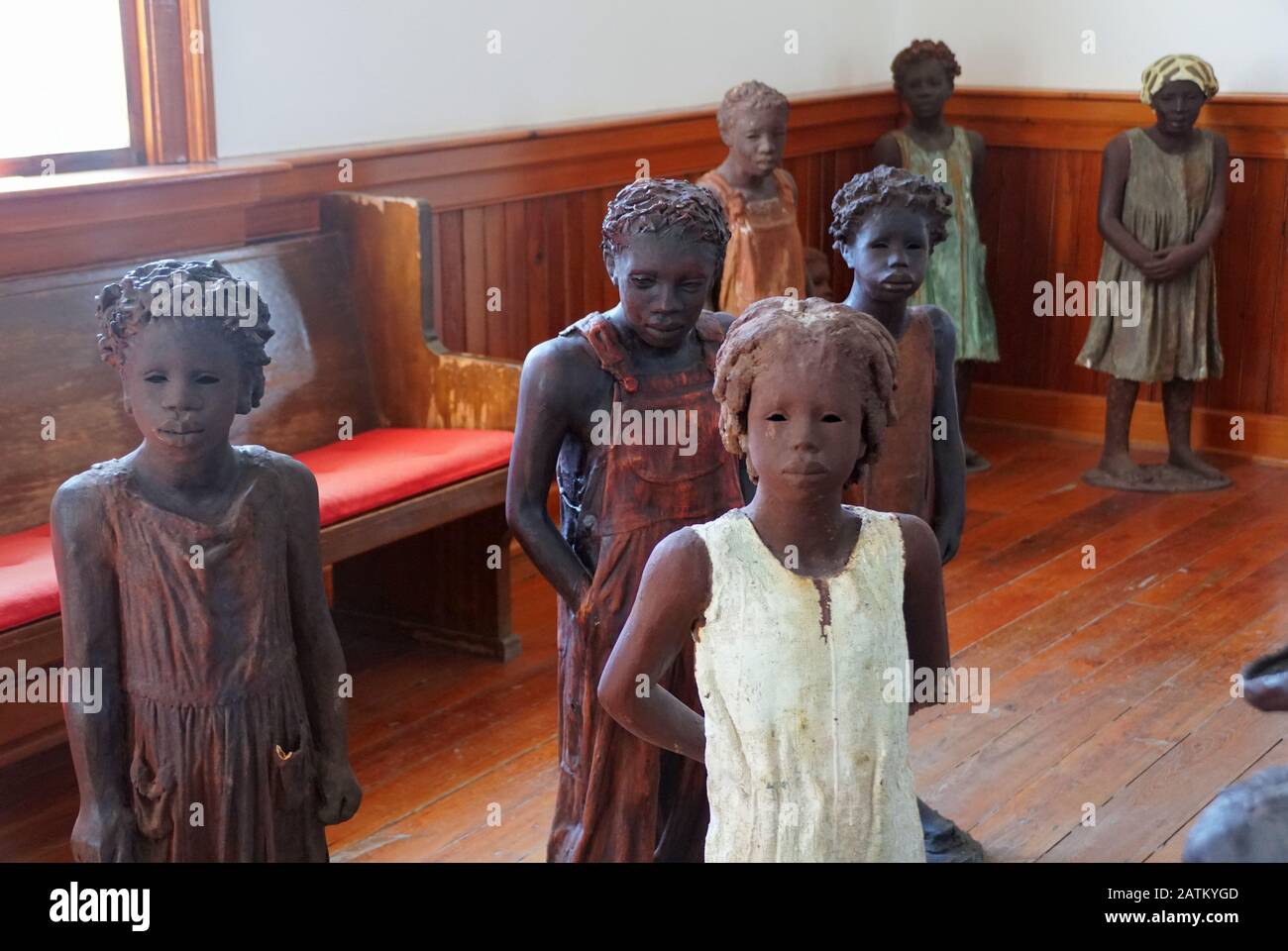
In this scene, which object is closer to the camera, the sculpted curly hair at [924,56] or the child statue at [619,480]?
the child statue at [619,480]

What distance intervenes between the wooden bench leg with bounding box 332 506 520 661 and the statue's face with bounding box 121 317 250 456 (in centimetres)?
252

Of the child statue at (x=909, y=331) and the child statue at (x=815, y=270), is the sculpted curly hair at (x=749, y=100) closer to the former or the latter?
the child statue at (x=815, y=270)

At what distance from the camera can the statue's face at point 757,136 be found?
5.02 m

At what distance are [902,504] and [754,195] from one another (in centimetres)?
228

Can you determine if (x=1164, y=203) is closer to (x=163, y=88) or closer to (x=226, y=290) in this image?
(x=163, y=88)

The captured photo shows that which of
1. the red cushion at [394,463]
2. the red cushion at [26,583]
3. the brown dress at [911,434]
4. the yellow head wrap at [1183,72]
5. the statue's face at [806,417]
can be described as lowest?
the red cushion at [26,583]

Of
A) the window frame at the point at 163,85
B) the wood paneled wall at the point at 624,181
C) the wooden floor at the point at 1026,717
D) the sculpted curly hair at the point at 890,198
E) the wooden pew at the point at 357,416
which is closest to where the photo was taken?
the sculpted curly hair at the point at 890,198

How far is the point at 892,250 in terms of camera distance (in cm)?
294

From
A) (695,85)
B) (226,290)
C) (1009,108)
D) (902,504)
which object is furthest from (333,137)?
(1009,108)

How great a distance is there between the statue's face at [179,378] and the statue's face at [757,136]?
3.20 m

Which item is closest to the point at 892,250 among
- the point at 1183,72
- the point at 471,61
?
the point at 471,61

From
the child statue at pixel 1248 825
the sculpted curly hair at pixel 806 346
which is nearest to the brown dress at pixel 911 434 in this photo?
the sculpted curly hair at pixel 806 346

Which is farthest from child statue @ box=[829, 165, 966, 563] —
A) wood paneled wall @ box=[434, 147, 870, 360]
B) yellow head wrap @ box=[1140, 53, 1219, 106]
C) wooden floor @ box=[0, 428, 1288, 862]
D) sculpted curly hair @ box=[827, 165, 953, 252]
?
yellow head wrap @ box=[1140, 53, 1219, 106]

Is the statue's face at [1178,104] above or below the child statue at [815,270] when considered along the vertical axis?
above
